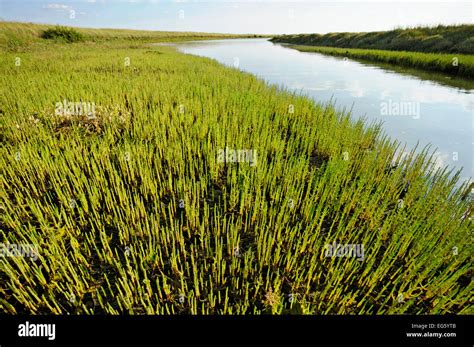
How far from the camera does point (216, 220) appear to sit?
10.6 feet

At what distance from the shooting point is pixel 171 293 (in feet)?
8.22

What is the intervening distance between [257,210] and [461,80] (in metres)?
15.0

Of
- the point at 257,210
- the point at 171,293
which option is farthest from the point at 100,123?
A: the point at 171,293
